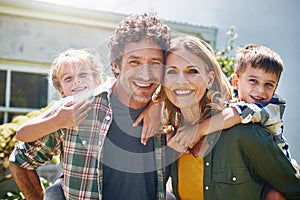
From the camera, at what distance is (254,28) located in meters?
7.09

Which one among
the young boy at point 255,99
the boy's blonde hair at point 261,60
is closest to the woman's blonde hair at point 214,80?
the young boy at point 255,99

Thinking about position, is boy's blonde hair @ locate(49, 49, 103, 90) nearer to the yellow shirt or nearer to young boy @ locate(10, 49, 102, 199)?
young boy @ locate(10, 49, 102, 199)

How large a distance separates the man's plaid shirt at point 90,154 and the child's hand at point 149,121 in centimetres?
6

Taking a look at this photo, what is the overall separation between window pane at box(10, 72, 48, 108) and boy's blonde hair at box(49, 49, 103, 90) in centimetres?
357

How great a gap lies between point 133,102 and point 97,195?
1.76ft

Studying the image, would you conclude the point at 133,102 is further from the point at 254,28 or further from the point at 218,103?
the point at 254,28

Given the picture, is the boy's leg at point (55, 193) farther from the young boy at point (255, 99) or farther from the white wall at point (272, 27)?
the white wall at point (272, 27)

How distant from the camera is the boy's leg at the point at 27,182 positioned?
2.77 m

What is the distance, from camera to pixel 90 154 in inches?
101

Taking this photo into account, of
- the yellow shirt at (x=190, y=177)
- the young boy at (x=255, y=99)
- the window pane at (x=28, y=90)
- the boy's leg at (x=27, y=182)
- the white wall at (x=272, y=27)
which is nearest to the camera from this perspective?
the young boy at (x=255, y=99)

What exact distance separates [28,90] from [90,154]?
14.0 feet

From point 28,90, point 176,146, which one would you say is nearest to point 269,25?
point 28,90

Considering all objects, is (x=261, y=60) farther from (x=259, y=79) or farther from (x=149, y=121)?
(x=149, y=121)

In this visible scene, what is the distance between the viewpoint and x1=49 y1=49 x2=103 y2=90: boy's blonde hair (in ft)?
9.88
